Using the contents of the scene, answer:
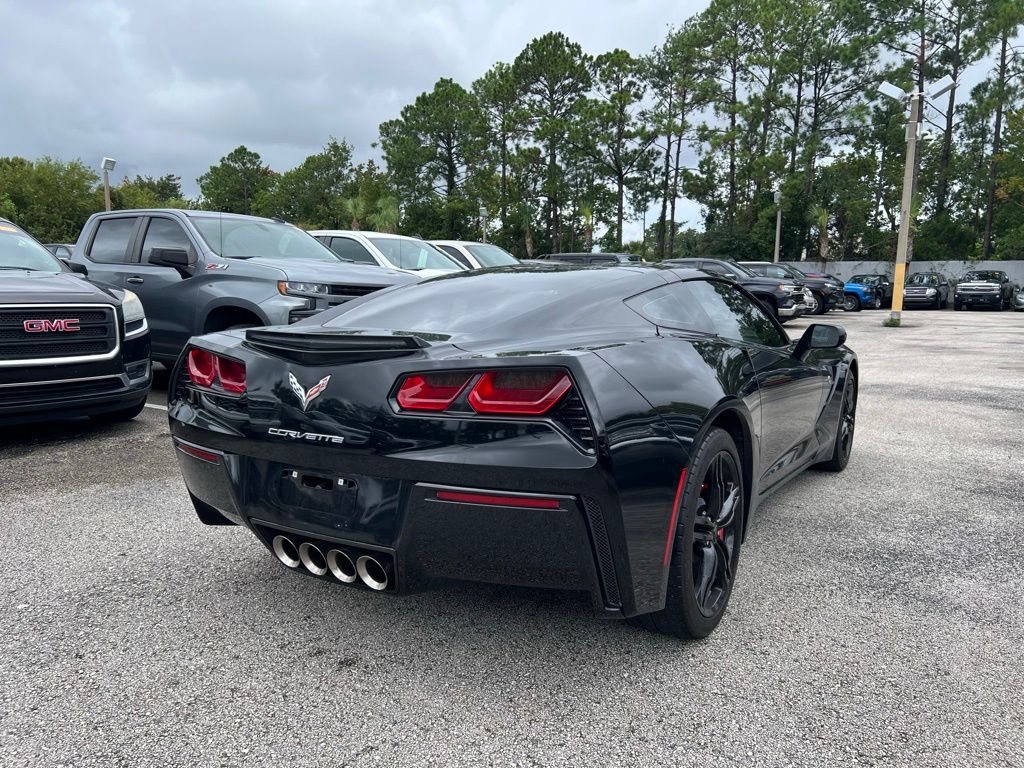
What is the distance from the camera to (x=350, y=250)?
11.1m

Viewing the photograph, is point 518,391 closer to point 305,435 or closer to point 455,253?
point 305,435

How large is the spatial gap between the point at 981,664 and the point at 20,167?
5644cm

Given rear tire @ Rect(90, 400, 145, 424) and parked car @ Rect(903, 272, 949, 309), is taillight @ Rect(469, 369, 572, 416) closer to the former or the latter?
rear tire @ Rect(90, 400, 145, 424)

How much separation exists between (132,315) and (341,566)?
14.2 ft

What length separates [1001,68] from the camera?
128ft

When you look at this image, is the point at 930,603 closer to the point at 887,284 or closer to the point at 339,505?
the point at 339,505

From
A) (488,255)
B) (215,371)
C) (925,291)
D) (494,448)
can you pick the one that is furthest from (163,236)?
(925,291)

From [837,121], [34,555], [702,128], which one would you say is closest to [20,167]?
[702,128]

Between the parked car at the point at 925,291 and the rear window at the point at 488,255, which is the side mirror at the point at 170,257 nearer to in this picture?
the rear window at the point at 488,255

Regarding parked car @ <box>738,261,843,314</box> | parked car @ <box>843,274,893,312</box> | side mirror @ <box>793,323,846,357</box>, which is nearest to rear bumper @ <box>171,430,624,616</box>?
side mirror @ <box>793,323,846,357</box>

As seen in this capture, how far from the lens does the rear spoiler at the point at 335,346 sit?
7.72ft

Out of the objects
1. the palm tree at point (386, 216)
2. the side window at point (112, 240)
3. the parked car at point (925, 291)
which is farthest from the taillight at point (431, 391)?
the palm tree at point (386, 216)

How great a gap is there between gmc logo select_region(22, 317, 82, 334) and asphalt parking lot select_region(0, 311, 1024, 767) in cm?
156

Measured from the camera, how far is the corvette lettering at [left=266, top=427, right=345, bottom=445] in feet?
7.60
